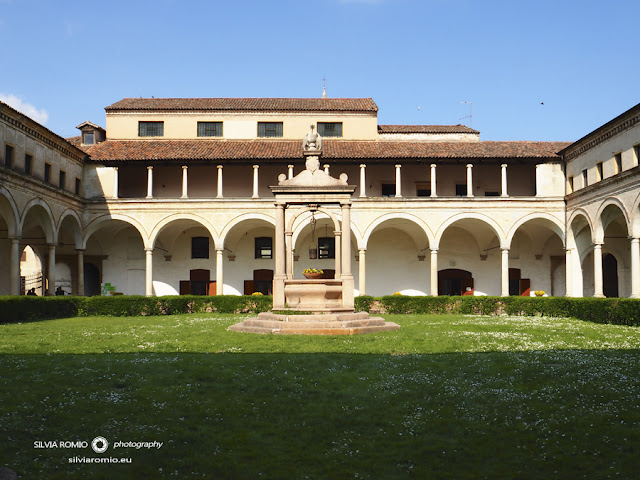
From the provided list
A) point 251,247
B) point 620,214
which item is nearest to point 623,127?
point 620,214

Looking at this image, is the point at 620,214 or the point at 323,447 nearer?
the point at 323,447

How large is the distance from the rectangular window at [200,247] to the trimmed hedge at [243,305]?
8.15 metres

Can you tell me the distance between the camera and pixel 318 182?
1630 cm

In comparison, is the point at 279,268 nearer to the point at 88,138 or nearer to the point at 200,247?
the point at 200,247

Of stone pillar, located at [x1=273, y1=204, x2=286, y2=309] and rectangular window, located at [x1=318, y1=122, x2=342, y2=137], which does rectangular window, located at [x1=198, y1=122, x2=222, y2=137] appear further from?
stone pillar, located at [x1=273, y1=204, x2=286, y2=309]

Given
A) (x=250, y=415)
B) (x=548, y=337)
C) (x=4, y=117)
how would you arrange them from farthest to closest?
(x=4, y=117)
(x=548, y=337)
(x=250, y=415)

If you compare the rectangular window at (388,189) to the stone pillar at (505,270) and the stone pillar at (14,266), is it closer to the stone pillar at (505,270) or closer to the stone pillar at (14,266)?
the stone pillar at (505,270)

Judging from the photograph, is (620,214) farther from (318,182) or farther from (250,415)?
(250,415)

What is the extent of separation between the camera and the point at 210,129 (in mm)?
33250

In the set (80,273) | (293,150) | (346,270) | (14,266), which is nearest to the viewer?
(346,270)

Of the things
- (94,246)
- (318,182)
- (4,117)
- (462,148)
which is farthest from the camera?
(94,246)

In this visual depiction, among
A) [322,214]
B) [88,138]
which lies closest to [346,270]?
[322,214]

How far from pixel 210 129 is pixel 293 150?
5.82 meters

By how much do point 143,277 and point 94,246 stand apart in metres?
3.16
